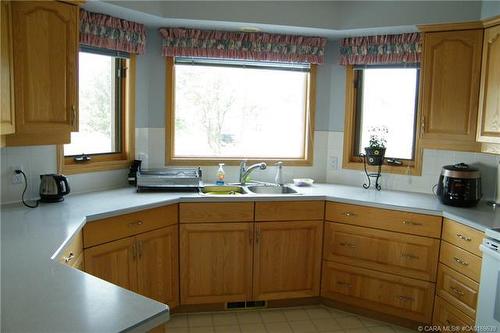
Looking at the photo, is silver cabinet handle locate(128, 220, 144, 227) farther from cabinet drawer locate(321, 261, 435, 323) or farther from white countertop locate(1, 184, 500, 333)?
cabinet drawer locate(321, 261, 435, 323)

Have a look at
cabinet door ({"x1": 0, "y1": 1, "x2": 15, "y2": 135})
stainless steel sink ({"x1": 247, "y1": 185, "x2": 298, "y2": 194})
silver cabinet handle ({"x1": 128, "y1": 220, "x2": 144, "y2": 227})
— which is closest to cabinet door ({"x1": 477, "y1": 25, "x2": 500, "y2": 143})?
stainless steel sink ({"x1": 247, "y1": 185, "x2": 298, "y2": 194})

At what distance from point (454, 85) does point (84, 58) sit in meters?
2.62

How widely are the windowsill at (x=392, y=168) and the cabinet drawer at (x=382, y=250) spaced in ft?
2.39

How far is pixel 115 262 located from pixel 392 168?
2.28 m

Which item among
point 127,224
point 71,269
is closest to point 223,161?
point 127,224

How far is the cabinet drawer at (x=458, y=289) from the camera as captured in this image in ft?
8.33

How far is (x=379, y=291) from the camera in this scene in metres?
3.11

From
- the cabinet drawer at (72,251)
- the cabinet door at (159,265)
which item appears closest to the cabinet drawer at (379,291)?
the cabinet door at (159,265)

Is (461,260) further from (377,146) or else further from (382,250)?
(377,146)

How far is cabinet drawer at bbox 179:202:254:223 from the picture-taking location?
9.95ft

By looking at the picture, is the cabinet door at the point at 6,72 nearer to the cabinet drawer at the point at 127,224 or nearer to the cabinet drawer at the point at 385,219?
the cabinet drawer at the point at 127,224

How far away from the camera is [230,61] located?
3650 mm

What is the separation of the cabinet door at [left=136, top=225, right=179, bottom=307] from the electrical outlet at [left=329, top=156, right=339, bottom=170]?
155 centimetres

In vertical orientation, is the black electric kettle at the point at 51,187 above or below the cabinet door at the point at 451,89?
below
